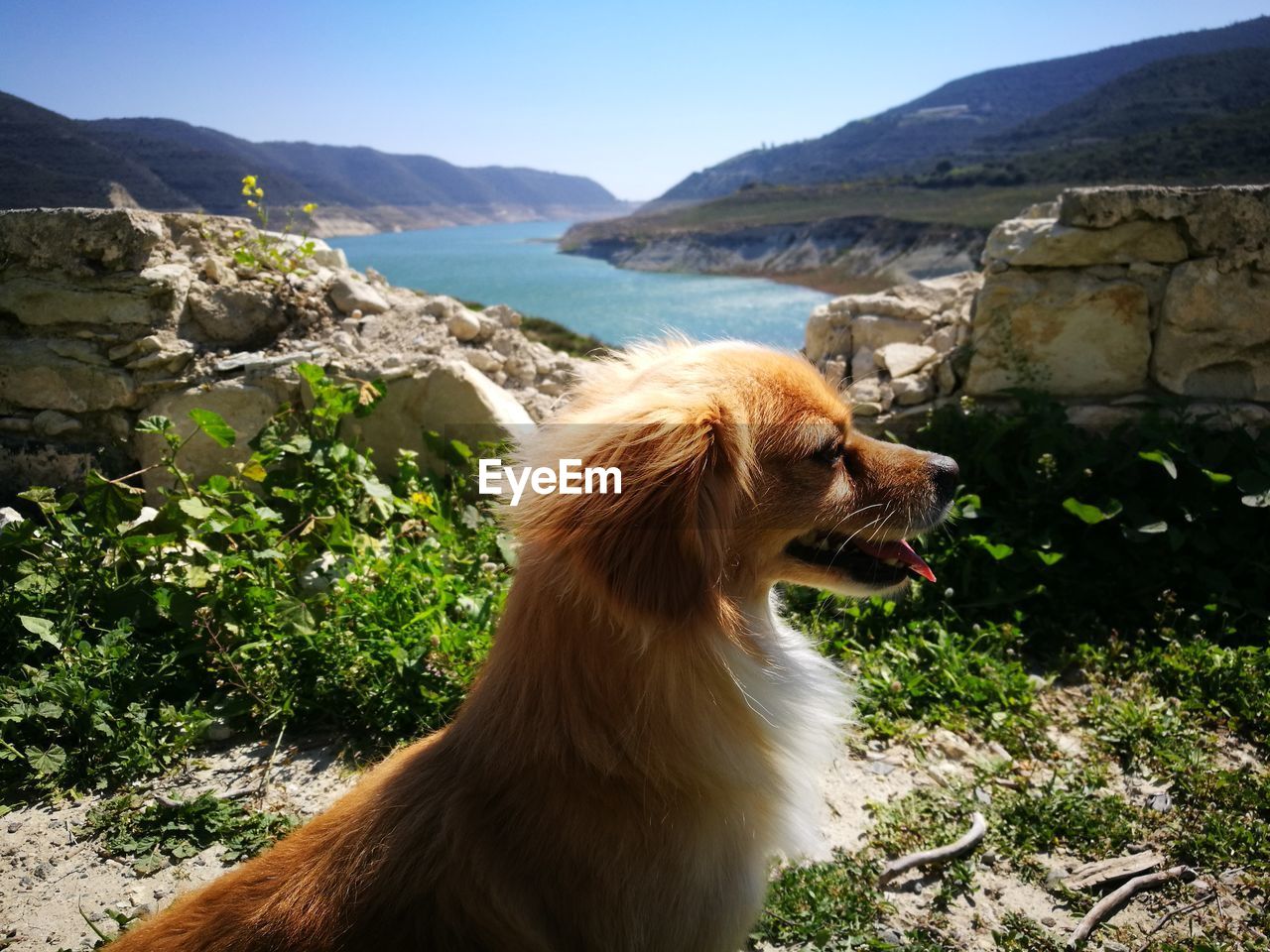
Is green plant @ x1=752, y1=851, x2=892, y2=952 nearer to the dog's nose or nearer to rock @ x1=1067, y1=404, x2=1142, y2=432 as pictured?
the dog's nose

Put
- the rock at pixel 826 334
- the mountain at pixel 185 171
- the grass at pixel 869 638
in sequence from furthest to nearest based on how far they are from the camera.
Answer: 1. the rock at pixel 826 334
2. the mountain at pixel 185 171
3. the grass at pixel 869 638

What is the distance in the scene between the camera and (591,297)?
8281 mm

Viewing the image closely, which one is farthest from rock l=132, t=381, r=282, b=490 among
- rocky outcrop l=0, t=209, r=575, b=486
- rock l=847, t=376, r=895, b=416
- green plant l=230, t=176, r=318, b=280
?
rock l=847, t=376, r=895, b=416

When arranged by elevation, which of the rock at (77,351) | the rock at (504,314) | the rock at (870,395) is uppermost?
the rock at (504,314)

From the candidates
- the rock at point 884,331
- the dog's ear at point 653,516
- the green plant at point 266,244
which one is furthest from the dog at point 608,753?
the green plant at point 266,244

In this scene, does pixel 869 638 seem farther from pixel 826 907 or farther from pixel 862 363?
pixel 862 363

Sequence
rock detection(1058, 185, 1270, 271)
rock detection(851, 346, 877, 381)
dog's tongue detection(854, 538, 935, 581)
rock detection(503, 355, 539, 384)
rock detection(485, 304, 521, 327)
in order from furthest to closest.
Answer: rock detection(485, 304, 521, 327) → rock detection(503, 355, 539, 384) → rock detection(851, 346, 877, 381) → rock detection(1058, 185, 1270, 271) → dog's tongue detection(854, 538, 935, 581)

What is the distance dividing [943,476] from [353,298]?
482 cm

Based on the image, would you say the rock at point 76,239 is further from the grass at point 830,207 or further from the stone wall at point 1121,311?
the grass at point 830,207

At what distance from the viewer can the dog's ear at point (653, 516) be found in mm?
1702

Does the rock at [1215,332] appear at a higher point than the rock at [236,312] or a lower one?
lower

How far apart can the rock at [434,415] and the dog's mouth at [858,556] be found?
3098 millimetres

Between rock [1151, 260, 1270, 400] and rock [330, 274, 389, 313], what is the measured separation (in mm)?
5472

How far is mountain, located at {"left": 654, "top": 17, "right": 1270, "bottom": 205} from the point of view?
7742mm
